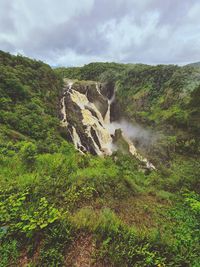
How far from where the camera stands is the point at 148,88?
37.2 metres

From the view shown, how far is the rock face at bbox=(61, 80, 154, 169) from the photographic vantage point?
953 inches

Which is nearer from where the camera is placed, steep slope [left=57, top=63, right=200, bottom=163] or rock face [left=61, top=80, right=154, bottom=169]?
steep slope [left=57, top=63, right=200, bottom=163]

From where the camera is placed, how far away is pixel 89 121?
27.7 metres

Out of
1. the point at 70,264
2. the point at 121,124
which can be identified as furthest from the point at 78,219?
the point at 121,124

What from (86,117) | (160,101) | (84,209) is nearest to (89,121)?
(86,117)

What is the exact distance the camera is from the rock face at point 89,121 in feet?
79.4

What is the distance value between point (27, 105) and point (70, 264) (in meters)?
18.2

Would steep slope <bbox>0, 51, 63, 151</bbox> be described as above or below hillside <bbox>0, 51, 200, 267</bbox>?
above

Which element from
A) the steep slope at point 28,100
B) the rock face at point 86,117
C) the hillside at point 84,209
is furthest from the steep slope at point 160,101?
the steep slope at point 28,100

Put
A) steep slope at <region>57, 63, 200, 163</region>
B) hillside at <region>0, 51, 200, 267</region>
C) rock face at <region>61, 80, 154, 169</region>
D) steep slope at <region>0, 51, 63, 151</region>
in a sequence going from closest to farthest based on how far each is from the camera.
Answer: hillside at <region>0, 51, 200, 267</region> → steep slope at <region>0, 51, 63, 151</region> → steep slope at <region>57, 63, 200, 163</region> → rock face at <region>61, 80, 154, 169</region>

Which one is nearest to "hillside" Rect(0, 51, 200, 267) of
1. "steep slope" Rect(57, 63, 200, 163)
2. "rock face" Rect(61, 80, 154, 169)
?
"steep slope" Rect(57, 63, 200, 163)

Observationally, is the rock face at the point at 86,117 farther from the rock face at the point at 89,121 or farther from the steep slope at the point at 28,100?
the steep slope at the point at 28,100

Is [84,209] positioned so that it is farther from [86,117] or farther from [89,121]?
[86,117]

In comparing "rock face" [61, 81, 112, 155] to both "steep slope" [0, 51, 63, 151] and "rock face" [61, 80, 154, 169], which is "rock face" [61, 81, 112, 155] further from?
"steep slope" [0, 51, 63, 151]
